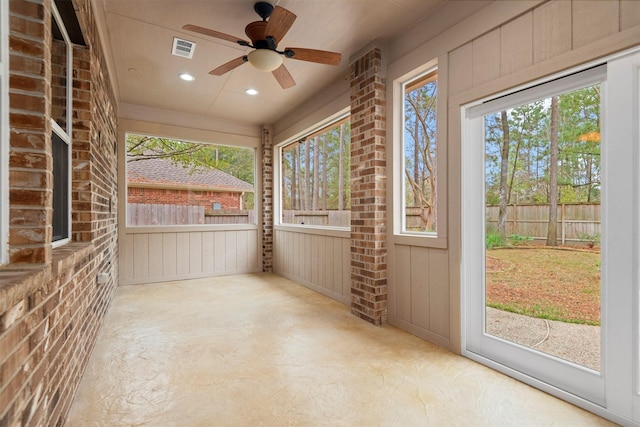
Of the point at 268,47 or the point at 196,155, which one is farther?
the point at 196,155

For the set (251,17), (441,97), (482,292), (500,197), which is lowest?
(482,292)

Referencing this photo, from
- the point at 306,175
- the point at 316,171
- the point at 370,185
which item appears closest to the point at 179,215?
the point at 306,175

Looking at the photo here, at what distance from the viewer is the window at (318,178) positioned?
4.14 metres

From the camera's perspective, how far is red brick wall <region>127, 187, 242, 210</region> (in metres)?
4.98

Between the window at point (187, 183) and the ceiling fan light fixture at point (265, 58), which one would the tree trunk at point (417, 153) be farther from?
the window at point (187, 183)

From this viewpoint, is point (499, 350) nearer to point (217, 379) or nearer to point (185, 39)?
point (217, 379)

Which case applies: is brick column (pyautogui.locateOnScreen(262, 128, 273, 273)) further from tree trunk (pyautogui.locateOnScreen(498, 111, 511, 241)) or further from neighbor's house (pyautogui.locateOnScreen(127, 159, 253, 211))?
tree trunk (pyautogui.locateOnScreen(498, 111, 511, 241))

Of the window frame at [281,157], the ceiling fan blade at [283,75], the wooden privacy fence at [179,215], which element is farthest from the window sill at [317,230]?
the ceiling fan blade at [283,75]

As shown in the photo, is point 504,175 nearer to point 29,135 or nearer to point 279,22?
point 279,22

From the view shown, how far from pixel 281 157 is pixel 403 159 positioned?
9.79ft

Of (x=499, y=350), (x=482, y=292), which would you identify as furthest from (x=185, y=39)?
(x=499, y=350)

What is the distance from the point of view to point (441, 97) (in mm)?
2600

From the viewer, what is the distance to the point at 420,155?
2996 millimetres

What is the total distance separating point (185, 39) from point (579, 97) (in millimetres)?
3168
